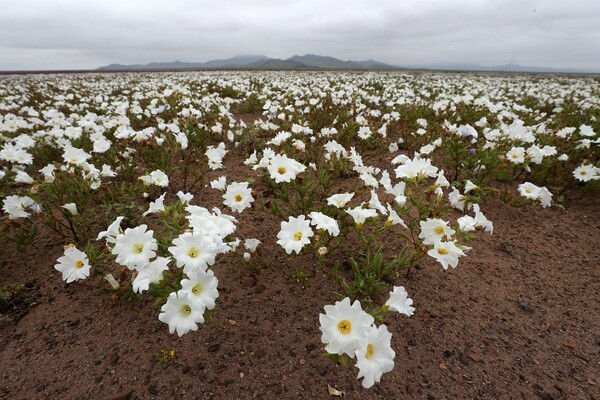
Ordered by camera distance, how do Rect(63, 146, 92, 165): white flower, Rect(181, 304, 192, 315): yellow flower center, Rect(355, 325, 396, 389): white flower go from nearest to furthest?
Rect(355, 325, 396, 389): white flower
Rect(181, 304, 192, 315): yellow flower center
Rect(63, 146, 92, 165): white flower

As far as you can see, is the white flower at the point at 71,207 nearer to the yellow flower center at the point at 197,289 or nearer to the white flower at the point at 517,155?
the yellow flower center at the point at 197,289

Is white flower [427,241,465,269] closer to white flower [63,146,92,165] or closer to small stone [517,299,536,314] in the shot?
small stone [517,299,536,314]

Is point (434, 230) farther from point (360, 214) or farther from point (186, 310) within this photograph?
point (186, 310)

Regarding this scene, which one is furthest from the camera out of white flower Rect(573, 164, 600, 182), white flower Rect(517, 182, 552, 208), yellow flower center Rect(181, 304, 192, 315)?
white flower Rect(573, 164, 600, 182)

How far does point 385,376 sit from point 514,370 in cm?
92

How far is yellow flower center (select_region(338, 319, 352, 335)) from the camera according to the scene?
1761 millimetres


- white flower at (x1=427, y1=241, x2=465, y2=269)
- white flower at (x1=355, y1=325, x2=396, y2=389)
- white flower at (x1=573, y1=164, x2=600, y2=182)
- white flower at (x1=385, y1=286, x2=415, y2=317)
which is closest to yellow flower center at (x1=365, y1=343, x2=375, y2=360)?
white flower at (x1=355, y1=325, x2=396, y2=389)

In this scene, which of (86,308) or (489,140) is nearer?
(86,308)

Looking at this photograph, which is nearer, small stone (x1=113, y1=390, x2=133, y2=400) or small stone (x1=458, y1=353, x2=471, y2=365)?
small stone (x1=113, y1=390, x2=133, y2=400)

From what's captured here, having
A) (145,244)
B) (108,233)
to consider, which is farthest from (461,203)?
(108,233)

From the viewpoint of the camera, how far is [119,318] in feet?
8.41

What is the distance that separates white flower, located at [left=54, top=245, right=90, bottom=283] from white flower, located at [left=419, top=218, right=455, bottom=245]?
2498mm

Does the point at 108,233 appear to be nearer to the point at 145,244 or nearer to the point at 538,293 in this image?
the point at 145,244

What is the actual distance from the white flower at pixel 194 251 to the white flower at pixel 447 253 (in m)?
1.49
